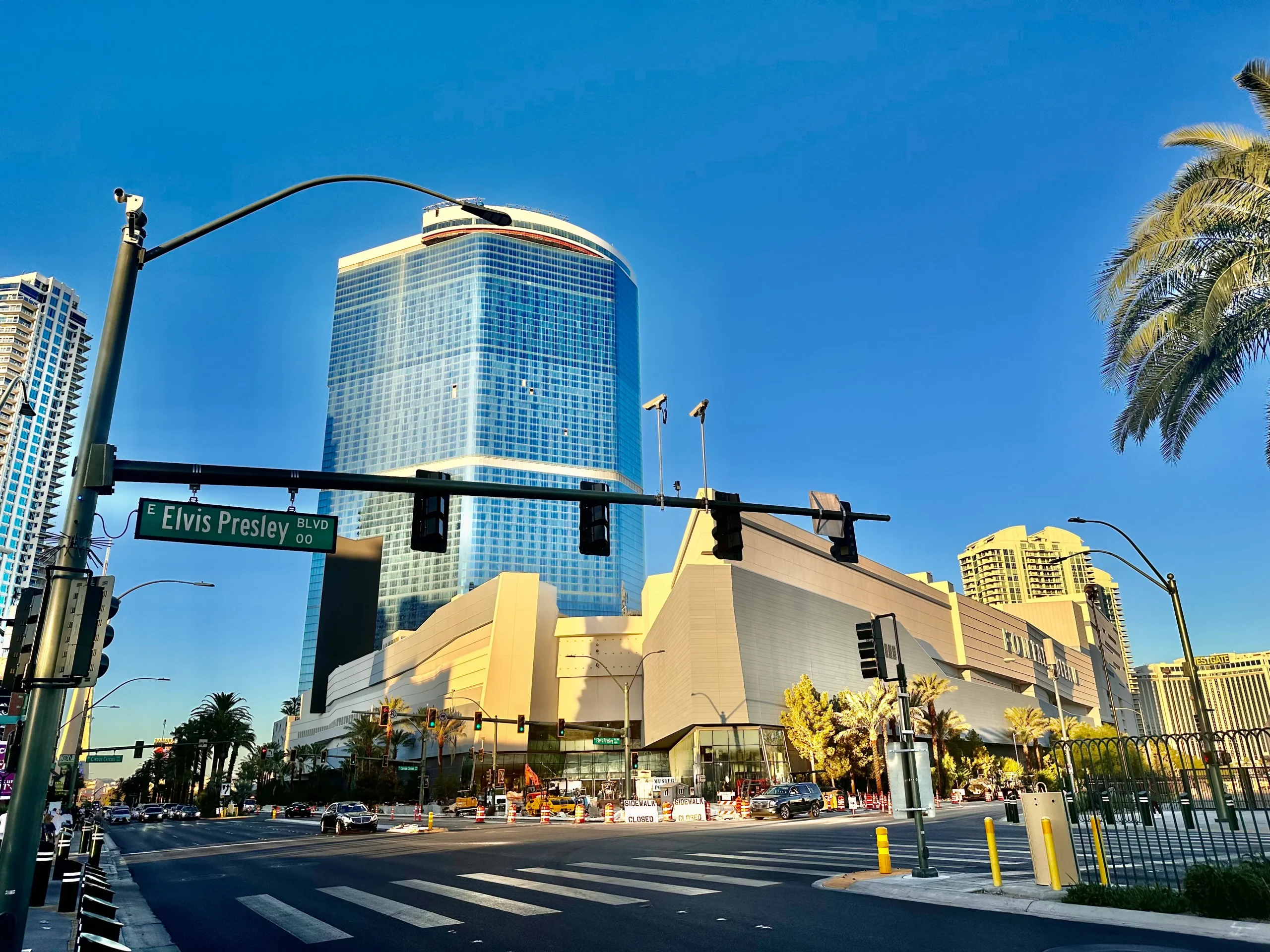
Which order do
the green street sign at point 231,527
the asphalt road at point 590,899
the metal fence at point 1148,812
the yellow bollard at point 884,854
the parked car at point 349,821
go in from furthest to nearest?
the parked car at point 349,821 < the yellow bollard at point 884,854 < the metal fence at point 1148,812 < the green street sign at point 231,527 < the asphalt road at point 590,899

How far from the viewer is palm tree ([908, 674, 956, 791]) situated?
74.3 meters

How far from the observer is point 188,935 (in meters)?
11.8

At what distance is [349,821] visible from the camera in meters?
43.7

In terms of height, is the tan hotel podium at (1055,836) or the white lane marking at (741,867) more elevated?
the tan hotel podium at (1055,836)

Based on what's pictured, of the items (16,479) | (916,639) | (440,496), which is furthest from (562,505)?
(440,496)

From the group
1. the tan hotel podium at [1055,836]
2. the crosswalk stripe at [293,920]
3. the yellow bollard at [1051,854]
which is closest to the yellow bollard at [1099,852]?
the tan hotel podium at [1055,836]

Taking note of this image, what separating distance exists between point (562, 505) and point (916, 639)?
97.4 metres

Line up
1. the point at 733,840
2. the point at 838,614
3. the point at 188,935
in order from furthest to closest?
the point at 838,614
the point at 733,840
the point at 188,935

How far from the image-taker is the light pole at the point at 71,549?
7406 mm

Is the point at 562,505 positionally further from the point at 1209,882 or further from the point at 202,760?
the point at 1209,882

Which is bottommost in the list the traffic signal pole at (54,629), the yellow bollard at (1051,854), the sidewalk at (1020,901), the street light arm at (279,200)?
the sidewalk at (1020,901)

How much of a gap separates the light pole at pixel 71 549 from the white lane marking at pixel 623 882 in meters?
9.54

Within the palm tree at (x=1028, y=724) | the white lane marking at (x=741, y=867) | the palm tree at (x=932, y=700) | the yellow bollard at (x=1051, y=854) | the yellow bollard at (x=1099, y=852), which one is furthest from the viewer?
the palm tree at (x=1028, y=724)

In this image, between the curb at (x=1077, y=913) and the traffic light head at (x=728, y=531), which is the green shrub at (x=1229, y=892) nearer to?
the curb at (x=1077, y=913)
